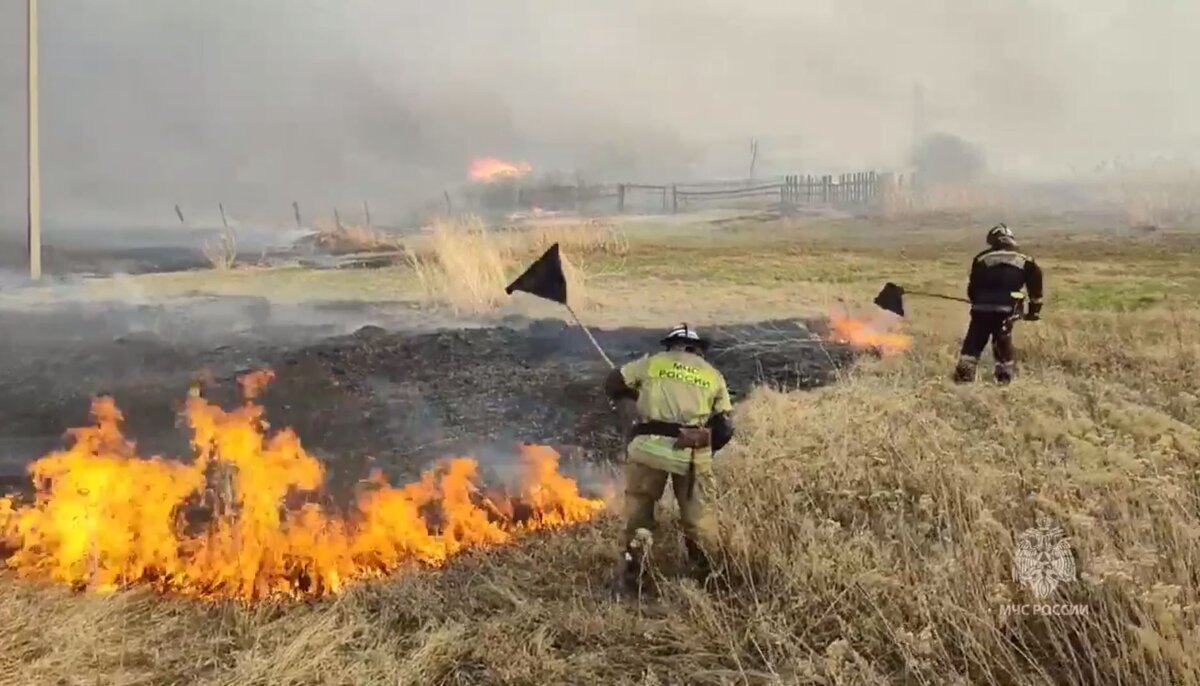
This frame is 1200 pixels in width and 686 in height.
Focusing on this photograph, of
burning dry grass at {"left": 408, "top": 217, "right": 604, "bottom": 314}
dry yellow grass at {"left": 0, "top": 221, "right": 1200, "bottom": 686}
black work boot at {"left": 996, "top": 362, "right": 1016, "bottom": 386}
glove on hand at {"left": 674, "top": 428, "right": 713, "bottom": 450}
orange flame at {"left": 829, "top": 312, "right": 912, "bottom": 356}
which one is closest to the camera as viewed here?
dry yellow grass at {"left": 0, "top": 221, "right": 1200, "bottom": 686}

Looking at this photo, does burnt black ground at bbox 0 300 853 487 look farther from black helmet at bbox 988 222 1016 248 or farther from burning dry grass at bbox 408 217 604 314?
black helmet at bbox 988 222 1016 248

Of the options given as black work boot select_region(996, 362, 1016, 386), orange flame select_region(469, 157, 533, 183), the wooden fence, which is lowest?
black work boot select_region(996, 362, 1016, 386)

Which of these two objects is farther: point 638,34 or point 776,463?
point 638,34

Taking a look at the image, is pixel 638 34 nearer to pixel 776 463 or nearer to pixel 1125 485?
pixel 776 463

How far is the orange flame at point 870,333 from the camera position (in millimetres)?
3811

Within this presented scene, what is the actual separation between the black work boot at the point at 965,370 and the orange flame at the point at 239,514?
154 cm

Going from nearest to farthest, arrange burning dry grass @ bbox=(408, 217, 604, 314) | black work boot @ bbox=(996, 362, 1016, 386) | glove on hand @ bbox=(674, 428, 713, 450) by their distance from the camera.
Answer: glove on hand @ bbox=(674, 428, 713, 450) → black work boot @ bbox=(996, 362, 1016, 386) → burning dry grass @ bbox=(408, 217, 604, 314)

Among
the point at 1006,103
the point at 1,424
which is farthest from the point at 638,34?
the point at 1,424

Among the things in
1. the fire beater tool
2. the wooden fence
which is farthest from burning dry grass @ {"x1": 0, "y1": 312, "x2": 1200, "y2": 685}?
the fire beater tool

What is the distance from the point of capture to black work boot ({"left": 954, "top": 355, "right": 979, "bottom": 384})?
3.67 meters

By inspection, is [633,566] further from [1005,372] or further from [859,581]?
[1005,372]

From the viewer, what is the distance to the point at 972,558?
10.00 feet

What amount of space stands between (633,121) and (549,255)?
28.4 inches

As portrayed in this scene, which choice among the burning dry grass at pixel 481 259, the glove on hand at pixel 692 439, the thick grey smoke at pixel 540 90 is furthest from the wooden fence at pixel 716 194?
the glove on hand at pixel 692 439
